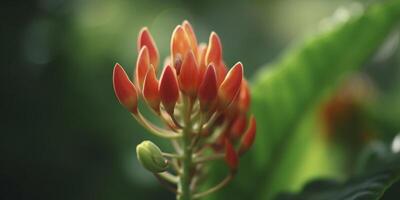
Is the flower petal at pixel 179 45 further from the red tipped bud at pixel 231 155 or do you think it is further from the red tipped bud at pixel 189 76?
the red tipped bud at pixel 231 155

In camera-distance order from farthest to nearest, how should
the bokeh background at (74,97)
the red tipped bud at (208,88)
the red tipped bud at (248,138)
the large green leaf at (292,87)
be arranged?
1. the bokeh background at (74,97)
2. the large green leaf at (292,87)
3. the red tipped bud at (248,138)
4. the red tipped bud at (208,88)

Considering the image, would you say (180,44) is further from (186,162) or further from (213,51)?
(186,162)

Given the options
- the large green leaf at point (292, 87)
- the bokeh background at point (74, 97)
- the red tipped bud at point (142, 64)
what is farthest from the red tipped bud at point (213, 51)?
the bokeh background at point (74, 97)

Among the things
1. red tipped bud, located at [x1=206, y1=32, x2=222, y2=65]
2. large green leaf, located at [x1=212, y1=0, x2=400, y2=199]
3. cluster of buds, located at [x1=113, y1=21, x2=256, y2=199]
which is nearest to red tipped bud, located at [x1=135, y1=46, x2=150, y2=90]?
cluster of buds, located at [x1=113, y1=21, x2=256, y2=199]

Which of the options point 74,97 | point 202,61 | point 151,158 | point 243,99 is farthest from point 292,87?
point 74,97

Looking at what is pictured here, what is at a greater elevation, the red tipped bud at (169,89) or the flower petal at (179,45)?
the flower petal at (179,45)

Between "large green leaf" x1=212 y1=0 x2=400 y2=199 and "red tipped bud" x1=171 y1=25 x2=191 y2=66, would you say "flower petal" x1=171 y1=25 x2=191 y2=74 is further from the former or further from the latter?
"large green leaf" x1=212 y1=0 x2=400 y2=199

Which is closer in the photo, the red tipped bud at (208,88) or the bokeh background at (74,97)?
the red tipped bud at (208,88)
